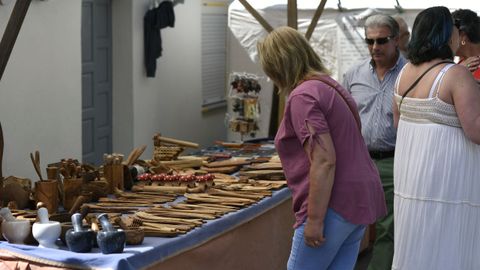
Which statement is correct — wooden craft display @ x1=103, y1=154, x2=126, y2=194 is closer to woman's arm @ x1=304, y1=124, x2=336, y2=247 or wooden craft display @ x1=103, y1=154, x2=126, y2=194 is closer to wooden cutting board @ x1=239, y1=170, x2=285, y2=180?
wooden cutting board @ x1=239, y1=170, x2=285, y2=180

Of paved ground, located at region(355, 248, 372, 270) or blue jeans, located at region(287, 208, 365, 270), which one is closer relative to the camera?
blue jeans, located at region(287, 208, 365, 270)

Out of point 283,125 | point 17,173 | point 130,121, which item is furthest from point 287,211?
point 130,121

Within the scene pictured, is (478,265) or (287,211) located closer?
(478,265)

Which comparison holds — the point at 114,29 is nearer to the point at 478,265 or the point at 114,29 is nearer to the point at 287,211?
the point at 287,211

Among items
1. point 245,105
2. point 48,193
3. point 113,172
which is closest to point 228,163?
point 113,172

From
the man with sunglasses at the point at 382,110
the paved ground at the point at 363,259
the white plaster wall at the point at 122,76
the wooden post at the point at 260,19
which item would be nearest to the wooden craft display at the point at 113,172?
the man with sunglasses at the point at 382,110

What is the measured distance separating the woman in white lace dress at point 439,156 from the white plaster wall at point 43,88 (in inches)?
140

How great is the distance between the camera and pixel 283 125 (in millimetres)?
3660

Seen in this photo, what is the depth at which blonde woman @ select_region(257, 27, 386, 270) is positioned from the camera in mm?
3539

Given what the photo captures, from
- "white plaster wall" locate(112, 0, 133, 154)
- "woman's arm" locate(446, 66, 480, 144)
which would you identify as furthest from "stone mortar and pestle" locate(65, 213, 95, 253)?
"white plaster wall" locate(112, 0, 133, 154)

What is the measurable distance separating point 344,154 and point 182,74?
7.28 m

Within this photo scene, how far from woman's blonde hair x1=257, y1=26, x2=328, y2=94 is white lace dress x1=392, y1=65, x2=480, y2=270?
678 millimetres

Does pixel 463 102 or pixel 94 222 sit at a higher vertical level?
pixel 463 102

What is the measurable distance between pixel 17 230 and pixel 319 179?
4.24 ft
